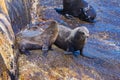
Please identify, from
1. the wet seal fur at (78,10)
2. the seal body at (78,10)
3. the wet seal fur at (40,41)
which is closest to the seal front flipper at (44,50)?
A: the wet seal fur at (40,41)

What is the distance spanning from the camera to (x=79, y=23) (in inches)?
502

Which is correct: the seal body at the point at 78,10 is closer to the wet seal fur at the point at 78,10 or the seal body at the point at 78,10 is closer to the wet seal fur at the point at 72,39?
the wet seal fur at the point at 78,10

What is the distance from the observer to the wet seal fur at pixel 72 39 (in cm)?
815

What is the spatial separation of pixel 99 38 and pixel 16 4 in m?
2.98

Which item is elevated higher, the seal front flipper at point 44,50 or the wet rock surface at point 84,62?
the seal front flipper at point 44,50

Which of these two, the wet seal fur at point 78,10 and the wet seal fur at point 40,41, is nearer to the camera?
the wet seal fur at point 40,41

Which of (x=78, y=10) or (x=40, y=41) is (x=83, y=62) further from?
(x=78, y=10)

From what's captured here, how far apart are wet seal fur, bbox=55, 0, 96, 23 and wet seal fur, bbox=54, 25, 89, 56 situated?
464 cm

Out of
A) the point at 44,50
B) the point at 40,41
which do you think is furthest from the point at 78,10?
the point at 44,50

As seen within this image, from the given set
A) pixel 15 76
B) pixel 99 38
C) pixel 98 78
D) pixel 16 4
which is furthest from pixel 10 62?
pixel 99 38

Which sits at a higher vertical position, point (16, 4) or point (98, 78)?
point (16, 4)

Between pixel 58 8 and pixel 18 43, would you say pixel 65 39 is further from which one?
pixel 58 8

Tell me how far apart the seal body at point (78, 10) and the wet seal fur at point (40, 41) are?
516cm

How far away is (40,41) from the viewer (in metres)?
7.96
